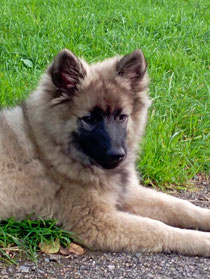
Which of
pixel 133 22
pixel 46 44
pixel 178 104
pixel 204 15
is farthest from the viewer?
pixel 204 15

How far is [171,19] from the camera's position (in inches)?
264

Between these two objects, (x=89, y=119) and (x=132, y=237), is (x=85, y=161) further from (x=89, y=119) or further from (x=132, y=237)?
(x=132, y=237)

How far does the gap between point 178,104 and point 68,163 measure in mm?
1958

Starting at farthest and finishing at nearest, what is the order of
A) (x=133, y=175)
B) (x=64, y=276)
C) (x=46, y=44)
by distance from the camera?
1. (x=46, y=44)
2. (x=133, y=175)
3. (x=64, y=276)

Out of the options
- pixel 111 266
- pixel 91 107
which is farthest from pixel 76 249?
pixel 91 107

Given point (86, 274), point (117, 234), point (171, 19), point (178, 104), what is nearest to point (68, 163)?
point (117, 234)

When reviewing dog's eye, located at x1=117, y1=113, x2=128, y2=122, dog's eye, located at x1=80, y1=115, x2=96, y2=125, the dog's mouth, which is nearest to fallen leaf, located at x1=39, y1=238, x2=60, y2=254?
the dog's mouth

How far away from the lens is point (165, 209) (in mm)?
3256

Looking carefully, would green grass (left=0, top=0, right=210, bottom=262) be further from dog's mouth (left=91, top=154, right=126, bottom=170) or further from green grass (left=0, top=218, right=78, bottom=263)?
green grass (left=0, top=218, right=78, bottom=263)

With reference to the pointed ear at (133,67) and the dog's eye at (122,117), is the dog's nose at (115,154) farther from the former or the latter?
the pointed ear at (133,67)

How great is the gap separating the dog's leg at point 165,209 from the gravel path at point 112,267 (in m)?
0.37

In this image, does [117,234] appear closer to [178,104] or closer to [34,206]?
[34,206]

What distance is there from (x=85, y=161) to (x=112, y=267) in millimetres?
758

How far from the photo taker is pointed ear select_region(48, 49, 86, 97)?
9.46 ft
